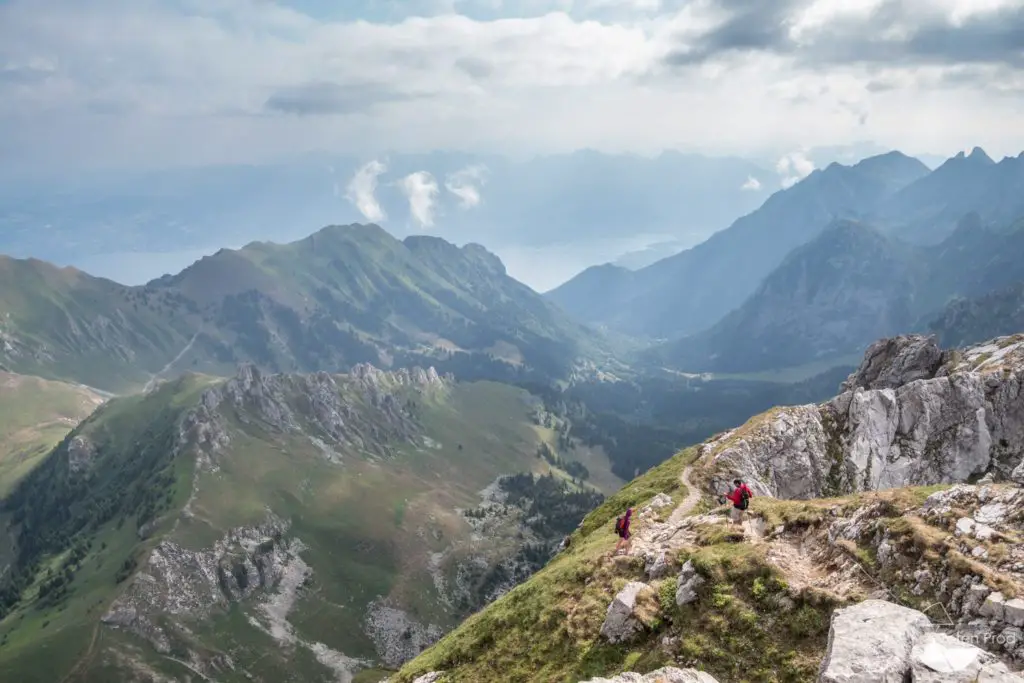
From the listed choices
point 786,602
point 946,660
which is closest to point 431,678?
point 786,602

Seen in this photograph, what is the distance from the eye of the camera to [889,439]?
8156cm

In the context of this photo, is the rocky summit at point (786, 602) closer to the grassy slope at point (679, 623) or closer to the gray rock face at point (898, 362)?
the grassy slope at point (679, 623)

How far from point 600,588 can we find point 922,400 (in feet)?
212

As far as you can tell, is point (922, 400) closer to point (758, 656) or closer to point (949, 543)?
point (949, 543)

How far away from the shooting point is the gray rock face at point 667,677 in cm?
2777

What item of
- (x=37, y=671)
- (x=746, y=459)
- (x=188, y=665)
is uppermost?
(x=746, y=459)

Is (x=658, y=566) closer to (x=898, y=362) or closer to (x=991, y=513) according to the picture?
(x=991, y=513)

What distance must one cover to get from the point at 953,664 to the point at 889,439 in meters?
67.0

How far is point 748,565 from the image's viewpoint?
113 feet

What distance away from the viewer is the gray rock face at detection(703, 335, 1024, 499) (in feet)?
250

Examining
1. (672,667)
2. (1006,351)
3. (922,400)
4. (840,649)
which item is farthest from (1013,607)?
(1006,351)

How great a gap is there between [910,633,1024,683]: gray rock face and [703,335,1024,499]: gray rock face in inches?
1880

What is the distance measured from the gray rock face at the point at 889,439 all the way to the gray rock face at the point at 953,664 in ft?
157

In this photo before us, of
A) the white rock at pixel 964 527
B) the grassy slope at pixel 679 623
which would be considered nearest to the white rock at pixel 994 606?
the white rock at pixel 964 527
